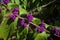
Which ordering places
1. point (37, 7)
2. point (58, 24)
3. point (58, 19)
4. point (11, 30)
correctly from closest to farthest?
point (11, 30)
point (58, 24)
point (58, 19)
point (37, 7)

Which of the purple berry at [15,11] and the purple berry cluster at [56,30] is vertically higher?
the purple berry at [15,11]

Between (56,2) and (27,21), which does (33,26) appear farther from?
(56,2)

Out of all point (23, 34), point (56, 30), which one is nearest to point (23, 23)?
point (23, 34)

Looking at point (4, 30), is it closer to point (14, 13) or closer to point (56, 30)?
point (14, 13)

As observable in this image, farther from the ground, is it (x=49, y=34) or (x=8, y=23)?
(x=8, y=23)

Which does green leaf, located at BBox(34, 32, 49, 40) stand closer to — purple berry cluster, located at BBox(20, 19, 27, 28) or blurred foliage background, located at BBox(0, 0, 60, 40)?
blurred foliage background, located at BBox(0, 0, 60, 40)

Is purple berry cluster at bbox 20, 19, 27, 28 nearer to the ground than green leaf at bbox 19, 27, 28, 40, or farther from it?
farther from it

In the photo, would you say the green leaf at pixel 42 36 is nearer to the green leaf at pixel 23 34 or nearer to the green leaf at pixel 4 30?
the green leaf at pixel 23 34

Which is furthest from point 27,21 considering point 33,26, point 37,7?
point 37,7

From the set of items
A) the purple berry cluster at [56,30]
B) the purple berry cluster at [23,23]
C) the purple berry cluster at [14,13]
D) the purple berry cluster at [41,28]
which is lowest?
the purple berry cluster at [56,30]

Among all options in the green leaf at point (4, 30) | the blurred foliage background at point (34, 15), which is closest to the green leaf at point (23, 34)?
the blurred foliage background at point (34, 15)

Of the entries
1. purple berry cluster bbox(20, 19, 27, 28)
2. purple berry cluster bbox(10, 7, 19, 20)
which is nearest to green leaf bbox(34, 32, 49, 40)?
purple berry cluster bbox(20, 19, 27, 28)
